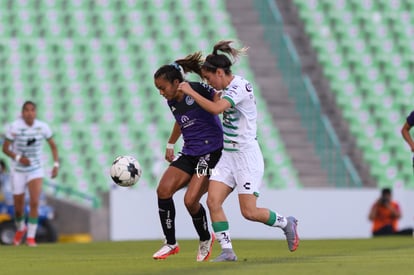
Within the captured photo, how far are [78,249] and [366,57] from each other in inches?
483

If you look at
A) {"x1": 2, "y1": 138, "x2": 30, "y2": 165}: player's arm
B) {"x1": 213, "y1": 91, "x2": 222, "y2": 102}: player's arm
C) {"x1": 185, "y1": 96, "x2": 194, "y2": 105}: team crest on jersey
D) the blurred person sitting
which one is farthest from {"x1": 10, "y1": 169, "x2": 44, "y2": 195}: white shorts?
the blurred person sitting

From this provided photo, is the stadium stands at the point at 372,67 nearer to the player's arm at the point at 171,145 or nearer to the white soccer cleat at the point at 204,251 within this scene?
the player's arm at the point at 171,145

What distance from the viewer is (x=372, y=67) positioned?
25.1 metres

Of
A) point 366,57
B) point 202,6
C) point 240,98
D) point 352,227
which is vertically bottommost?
point 352,227

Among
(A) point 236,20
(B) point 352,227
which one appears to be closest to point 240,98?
(B) point 352,227

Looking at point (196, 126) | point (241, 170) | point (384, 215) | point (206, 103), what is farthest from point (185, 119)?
point (384, 215)

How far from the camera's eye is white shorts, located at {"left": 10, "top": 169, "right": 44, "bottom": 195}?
16359 mm

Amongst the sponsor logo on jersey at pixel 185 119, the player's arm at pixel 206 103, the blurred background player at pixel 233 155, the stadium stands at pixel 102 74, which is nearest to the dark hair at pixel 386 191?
the stadium stands at pixel 102 74

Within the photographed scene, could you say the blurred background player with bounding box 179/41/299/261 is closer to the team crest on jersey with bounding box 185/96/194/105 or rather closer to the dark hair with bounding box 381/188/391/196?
the team crest on jersey with bounding box 185/96/194/105

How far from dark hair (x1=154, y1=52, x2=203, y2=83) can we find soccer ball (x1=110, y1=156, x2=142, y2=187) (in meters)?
1.10

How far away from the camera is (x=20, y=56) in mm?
23781

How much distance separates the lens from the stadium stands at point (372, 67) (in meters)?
23.6

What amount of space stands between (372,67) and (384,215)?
5811 mm

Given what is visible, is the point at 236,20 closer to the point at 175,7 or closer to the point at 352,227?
the point at 175,7
